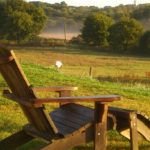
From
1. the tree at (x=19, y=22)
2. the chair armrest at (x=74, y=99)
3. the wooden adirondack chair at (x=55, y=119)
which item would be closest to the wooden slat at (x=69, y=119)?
the wooden adirondack chair at (x=55, y=119)

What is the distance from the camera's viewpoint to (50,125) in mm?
5508

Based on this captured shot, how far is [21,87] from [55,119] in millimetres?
1103

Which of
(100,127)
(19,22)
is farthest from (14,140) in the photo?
(19,22)

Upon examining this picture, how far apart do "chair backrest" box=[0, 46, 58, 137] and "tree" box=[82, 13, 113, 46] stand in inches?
3187

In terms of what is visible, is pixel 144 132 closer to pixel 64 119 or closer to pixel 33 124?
pixel 64 119

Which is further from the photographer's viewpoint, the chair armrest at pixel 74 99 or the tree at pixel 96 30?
the tree at pixel 96 30

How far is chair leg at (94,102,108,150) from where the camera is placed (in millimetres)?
5547

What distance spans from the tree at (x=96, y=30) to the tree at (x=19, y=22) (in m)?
7.70

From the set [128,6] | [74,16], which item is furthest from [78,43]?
[128,6]

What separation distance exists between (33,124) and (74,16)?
126 metres

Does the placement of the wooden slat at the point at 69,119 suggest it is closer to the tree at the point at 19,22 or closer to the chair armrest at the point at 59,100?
the chair armrest at the point at 59,100

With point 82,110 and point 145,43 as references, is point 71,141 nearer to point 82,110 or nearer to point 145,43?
point 82,110

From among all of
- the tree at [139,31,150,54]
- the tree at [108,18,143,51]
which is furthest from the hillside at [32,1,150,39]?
the tree at [139,31,150,54]

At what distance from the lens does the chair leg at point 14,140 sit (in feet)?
20.8
